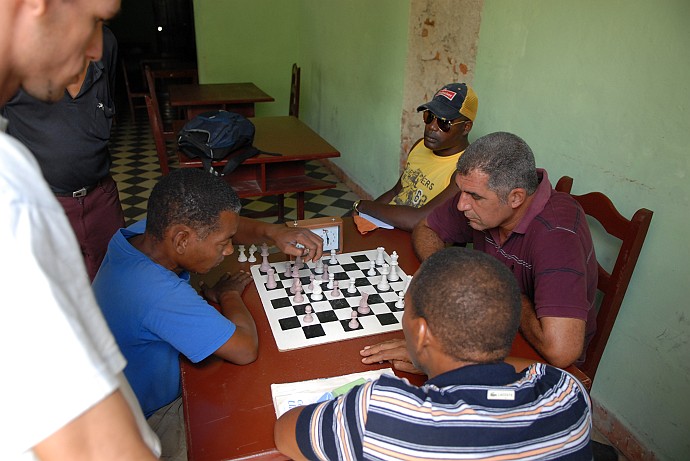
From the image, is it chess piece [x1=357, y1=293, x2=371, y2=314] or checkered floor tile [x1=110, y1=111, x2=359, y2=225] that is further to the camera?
checkered floor tile [x1=110, y1=111, x2=359, y2=225]

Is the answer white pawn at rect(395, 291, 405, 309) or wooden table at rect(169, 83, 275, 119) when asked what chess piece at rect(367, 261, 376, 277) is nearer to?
white pawn at rect(395, 291, 405, 309)

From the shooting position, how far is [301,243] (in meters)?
2.05

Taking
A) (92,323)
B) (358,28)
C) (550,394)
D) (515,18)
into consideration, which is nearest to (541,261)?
(550,394)

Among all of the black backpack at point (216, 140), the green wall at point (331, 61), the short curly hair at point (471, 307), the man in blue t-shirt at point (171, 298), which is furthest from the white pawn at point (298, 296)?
the green wall at point (331, 61)

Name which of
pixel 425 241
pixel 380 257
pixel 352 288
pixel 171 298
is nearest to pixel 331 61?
pixel 425 241

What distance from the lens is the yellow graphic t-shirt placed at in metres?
2.81

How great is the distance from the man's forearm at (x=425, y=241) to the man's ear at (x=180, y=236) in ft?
3.53

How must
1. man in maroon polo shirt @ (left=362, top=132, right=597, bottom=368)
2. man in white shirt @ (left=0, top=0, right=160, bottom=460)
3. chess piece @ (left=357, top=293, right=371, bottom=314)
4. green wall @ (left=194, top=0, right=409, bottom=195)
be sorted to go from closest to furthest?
man in white shirt @ (left=0, top=0, right=160, bottom=460)
man in maroon polo shirt @ (left=362, top=132, right=597, bottom=368)
chess piece @ (left=357, top=293, right=371, bottom=314)
green wall @ (left=194, top=0, right=409, bottom=195)

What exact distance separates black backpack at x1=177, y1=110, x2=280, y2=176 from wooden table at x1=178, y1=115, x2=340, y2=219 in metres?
0.06

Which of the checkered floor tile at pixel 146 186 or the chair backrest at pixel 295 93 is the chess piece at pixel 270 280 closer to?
the checkered floor tile at pixel 146 186

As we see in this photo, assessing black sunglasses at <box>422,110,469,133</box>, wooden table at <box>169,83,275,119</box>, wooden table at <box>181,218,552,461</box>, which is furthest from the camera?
wooden table at <box>169,83,275,119</box>

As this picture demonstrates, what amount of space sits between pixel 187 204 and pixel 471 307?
0.95 meters

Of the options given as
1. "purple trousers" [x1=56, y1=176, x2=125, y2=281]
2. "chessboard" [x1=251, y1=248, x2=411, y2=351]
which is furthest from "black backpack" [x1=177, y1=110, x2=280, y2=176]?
"chessboard" [x1=251, y1=248, x2=411, y2=351]

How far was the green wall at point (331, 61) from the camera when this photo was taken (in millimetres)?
4629
